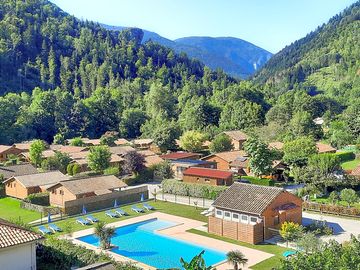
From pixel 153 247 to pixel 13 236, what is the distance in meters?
A: 13.1

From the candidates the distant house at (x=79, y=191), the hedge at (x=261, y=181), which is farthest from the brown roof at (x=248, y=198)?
the hedge at (x=261, y=181)

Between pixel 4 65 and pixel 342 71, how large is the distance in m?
121

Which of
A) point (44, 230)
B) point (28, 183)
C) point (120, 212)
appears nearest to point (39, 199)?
point (28, 183)

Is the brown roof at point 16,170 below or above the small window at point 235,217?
below

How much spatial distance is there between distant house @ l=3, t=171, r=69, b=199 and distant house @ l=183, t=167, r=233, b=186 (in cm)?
1397

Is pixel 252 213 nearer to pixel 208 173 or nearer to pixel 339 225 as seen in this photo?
pixel 339 225

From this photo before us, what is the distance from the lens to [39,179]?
4416 cm

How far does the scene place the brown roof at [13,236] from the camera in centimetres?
1739

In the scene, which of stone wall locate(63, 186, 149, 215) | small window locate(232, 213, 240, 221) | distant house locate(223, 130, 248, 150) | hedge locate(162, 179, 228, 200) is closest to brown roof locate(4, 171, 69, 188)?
stone wall locate(63, 186, 149, 215)

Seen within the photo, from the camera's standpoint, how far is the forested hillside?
90188mm

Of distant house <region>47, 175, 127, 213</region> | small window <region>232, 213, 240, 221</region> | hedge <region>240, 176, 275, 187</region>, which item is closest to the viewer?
small window <region>232, 213, 240, 221</region>

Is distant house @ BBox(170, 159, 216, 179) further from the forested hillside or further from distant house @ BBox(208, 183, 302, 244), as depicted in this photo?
distant house @ BBox(208, 183, 302, 244)

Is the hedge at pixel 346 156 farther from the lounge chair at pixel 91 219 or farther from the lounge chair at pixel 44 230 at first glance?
the lounge chair at pixel 44 230

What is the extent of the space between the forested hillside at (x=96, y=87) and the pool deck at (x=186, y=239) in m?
34.6
